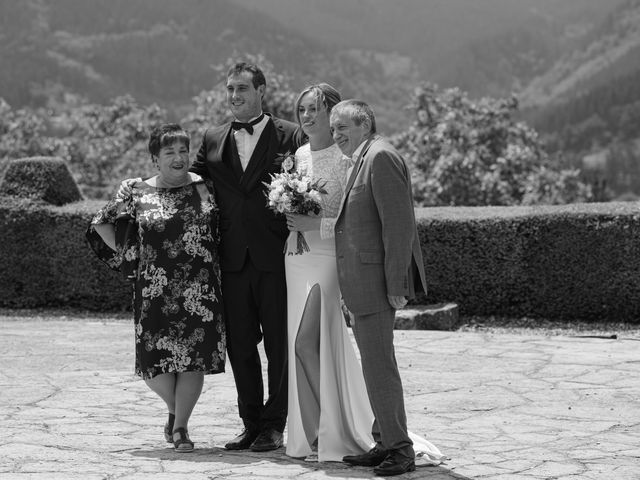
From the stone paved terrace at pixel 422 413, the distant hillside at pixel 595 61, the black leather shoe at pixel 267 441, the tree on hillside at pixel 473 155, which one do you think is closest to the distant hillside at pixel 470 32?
the distant hillside at pixel 595 61

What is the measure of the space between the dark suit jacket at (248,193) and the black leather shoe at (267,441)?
0.85 m

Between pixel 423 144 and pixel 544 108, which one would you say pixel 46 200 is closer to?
pixel 423 144

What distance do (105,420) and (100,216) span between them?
1413mm

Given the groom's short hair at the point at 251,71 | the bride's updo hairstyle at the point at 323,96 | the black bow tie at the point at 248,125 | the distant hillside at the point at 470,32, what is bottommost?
the black bow tie at the point at 248,125

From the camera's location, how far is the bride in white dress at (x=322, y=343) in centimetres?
543

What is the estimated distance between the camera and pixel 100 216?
5875 mm

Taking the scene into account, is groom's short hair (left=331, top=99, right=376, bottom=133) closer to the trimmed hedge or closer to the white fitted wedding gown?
the white fitted wedding gown

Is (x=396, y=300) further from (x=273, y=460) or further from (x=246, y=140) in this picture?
(x=246, y=140)

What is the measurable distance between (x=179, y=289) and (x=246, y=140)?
2.85ft

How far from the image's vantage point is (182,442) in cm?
573

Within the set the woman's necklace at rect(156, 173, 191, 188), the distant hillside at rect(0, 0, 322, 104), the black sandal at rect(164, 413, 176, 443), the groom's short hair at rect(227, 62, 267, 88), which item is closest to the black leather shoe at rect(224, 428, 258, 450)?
the black sandal at rect(164, 413, 176, 443)

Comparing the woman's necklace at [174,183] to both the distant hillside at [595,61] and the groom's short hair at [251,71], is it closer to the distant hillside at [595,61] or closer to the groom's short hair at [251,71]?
the groom's short hair at [251,71]

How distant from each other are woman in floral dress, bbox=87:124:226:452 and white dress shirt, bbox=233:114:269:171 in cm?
25

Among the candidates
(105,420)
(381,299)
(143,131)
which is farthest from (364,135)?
(143,131)
